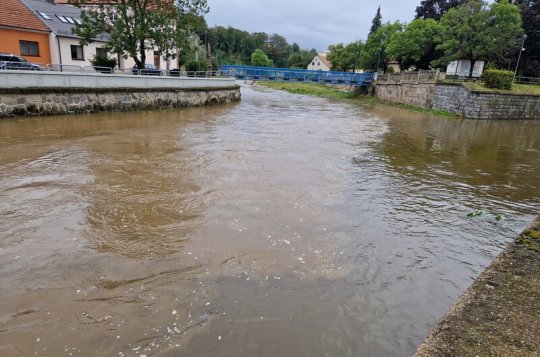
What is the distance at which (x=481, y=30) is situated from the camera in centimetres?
3381

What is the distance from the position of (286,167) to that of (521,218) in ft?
19.1

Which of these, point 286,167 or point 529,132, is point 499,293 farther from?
point 529,132

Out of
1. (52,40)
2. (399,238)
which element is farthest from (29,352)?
(52,40)

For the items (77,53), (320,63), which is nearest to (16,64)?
(77,53)

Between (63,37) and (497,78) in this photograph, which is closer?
(497,78)

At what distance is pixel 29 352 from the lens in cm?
359

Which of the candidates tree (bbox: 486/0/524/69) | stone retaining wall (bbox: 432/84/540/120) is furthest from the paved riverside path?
tree (bbox: 486/0/524/69)

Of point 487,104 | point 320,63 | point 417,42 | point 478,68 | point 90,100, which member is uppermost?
point 320,63

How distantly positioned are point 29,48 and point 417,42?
39522 mm

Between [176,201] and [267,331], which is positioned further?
[176,201]

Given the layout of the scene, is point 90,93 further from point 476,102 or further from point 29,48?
point 476,102

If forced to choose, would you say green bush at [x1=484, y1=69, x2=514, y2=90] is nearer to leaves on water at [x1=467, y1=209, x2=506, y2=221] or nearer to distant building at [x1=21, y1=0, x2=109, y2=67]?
leaves on water at [x1=467, y1=209, x2=506, y2=221]

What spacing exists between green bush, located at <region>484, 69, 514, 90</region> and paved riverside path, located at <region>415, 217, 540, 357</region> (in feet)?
97.9

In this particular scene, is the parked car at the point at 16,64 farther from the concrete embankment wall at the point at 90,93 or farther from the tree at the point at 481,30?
the tree at the point at 481,30
